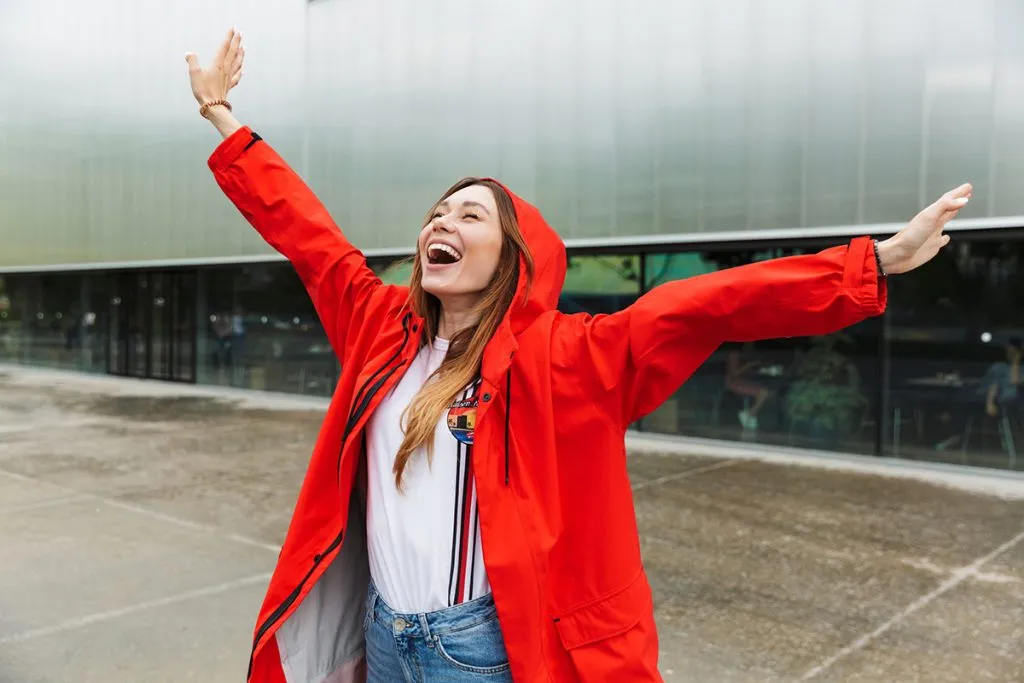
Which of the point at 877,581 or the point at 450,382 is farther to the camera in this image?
the point at 877,581

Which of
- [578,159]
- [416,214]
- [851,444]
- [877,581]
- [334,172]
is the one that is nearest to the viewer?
[877,581]

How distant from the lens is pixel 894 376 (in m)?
9.91

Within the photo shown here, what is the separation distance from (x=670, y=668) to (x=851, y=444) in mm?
6925

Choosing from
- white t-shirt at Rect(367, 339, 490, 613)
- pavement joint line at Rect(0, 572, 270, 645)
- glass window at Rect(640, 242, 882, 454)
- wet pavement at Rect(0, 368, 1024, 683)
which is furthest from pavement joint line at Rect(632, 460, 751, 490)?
white t-shirt at Rect(367, 339, 490, 613)

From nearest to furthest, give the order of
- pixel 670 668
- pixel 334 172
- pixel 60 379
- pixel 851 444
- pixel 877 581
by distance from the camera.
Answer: pixel 670 668
pixel 877 581
pixel 851 444
pixel 334 172
pixel 60 379

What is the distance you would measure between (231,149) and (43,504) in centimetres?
614

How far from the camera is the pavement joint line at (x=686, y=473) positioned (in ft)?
27.6

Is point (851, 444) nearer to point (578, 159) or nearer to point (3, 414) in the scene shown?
point (578, 159)

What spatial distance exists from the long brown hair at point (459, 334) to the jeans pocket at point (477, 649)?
328 mm

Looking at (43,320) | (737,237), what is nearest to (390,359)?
(737,237)

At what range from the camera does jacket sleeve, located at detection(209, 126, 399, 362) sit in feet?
7.38

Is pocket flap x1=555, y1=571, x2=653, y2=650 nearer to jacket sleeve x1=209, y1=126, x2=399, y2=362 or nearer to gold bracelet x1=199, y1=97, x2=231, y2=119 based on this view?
jacket sleeve x1=209, y1=126, x2=399, y2=362

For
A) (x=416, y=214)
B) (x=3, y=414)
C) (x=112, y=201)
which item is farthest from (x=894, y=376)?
(x=112, y=201)

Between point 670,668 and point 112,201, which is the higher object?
point 112,201
